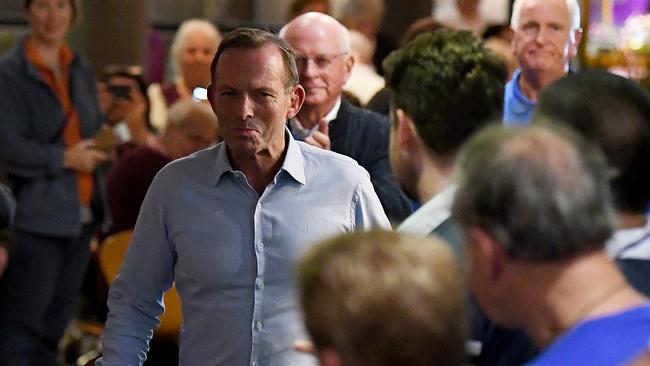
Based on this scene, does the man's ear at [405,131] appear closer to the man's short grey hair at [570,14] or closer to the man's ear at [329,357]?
the man's ear at [329,357]

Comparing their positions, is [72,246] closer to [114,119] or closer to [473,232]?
[114,119]

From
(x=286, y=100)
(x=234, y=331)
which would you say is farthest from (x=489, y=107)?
(x=234, y=331)

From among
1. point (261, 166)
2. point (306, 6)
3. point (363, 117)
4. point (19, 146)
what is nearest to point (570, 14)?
point (363, 117)

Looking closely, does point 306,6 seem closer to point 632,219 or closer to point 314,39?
point 314,39

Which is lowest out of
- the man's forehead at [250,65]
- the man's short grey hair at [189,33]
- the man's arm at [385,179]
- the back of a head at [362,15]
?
the man's short grey hair at [189,33]

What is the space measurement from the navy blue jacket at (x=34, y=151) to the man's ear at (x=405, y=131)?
3241mm

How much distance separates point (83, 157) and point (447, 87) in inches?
133

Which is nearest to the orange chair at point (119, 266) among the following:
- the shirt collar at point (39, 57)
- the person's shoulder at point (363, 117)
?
the shirt collar at point (39, 57)

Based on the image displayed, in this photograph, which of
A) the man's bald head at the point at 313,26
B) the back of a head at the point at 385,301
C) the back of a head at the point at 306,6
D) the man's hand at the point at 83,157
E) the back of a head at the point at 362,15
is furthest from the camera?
the back of a head at the point at 362,15

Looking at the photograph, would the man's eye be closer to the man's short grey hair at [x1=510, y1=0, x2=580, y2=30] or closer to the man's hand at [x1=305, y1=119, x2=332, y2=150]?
the man's hand at [x1=305, y1=119, x2=332, y2=150]

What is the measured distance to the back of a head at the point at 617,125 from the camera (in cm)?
255

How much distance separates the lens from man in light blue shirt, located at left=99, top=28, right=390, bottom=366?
3.28m

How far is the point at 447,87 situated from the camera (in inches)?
124

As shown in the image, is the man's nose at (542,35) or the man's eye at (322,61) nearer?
the man's eye at (322,61)
